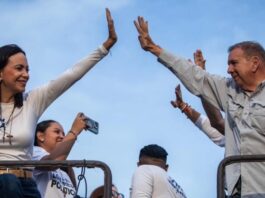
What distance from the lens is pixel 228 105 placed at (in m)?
5.54

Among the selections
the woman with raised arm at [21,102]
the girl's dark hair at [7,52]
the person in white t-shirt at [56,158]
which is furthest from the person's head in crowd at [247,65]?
the girl's dark hair at [7,52]

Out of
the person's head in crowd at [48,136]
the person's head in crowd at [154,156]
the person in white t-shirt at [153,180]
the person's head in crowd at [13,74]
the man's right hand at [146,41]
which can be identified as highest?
the man's right hand at [146,41]

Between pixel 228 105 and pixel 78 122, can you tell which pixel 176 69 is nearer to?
pixel 228 105

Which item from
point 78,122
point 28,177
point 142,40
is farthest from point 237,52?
point 28,177

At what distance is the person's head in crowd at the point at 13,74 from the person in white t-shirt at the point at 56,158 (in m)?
0.58

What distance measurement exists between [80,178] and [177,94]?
1906 millimetres

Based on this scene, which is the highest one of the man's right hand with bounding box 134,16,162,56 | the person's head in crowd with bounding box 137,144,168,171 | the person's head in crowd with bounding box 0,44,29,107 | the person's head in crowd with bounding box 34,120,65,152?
the man's right hand with bounding box 134,16,162,56

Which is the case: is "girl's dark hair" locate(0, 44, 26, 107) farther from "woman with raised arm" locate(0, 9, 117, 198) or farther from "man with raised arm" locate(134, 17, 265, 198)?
"man with raised arm" locate(134, 17, 265, 198)

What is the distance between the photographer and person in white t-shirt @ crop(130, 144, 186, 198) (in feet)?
21.6

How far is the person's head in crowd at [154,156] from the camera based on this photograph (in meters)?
7.00

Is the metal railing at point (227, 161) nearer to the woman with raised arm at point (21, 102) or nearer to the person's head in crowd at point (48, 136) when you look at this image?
the woman with raised arm at point (21, 102)

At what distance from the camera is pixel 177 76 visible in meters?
5.83

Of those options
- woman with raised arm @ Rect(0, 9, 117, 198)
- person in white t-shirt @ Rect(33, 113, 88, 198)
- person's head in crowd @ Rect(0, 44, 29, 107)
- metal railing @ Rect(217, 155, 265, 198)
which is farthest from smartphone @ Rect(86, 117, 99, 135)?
metal railing @ Rect(217, 155, 265, 198)

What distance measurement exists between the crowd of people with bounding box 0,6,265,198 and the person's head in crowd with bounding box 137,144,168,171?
0.81m
